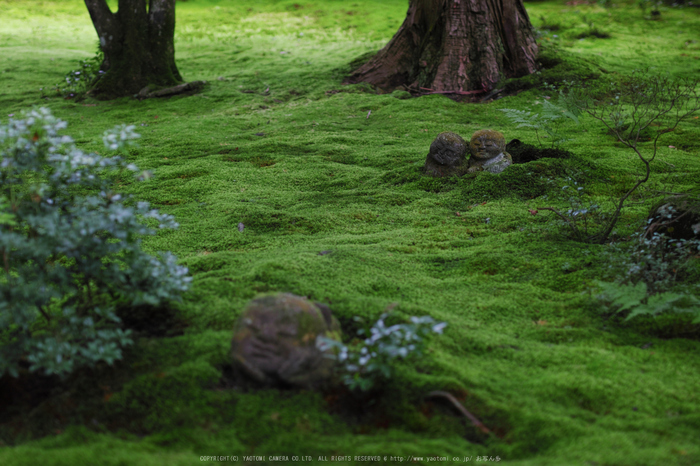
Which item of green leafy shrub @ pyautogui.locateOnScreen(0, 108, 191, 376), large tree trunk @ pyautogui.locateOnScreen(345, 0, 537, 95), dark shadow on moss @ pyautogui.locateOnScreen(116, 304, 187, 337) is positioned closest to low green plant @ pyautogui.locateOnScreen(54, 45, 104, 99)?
large tree trunk @ pyautogui.locateOnScreen(345, 0, 537, 95)

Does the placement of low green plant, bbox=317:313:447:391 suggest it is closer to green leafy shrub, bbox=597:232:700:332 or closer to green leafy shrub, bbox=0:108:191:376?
green leafy shrub, bbox=0:108:191:376

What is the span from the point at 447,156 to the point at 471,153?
0.99 feet

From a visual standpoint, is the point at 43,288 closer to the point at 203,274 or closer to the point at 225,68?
the point at 203,274

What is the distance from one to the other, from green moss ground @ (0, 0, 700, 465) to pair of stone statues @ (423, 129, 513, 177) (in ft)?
0.74

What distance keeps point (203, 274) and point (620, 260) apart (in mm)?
2915

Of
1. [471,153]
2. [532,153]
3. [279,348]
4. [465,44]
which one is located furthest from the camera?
[465,44]

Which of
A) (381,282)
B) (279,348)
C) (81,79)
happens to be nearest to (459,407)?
(279,348)

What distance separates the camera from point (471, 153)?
17.8 feet

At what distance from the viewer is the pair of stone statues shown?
5297 mm

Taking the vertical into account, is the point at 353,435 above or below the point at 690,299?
below

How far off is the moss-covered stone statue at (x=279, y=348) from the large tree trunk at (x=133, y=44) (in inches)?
342

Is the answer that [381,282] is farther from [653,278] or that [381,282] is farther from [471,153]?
[471,153]

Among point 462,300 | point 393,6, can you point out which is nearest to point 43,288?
point 462,300

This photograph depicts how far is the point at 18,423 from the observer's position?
6.44ft
